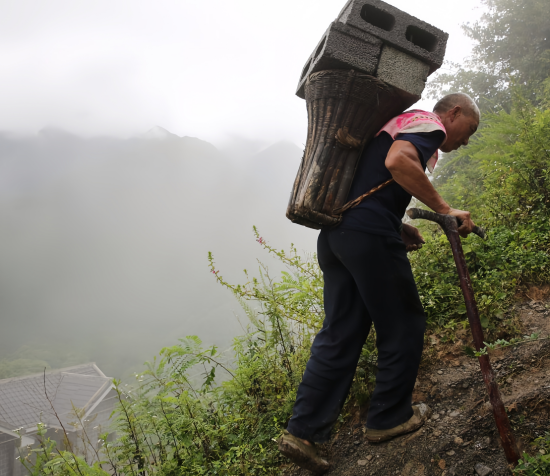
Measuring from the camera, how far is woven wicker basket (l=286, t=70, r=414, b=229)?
6.82 feet

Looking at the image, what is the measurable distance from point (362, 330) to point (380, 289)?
36 cm

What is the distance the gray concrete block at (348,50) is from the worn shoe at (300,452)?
225 cm

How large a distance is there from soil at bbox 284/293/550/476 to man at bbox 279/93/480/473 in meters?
0.12

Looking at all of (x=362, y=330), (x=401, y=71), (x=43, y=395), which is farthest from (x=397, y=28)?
(x=43, y=395)

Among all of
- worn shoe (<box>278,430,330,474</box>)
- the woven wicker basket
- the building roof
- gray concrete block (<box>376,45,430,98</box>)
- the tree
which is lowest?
the building roof

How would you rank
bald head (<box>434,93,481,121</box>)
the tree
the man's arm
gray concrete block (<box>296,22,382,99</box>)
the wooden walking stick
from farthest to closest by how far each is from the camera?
1. the tree
2. bald head (<box>434,93,481,121</box>)
3. gray concrete block (<box>296,22,382,99</box>)
4. the man's arm
5. the wooden walking stick

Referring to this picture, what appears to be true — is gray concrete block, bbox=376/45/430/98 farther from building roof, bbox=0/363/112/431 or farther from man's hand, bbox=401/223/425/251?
building roof, bbox=0/363/112/431

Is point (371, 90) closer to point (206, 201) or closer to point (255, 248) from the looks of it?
point (255, 248)

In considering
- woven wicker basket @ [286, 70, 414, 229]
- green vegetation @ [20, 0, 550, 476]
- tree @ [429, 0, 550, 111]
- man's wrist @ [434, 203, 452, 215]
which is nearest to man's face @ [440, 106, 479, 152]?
woven wicker basket @ [286, 70, 414, 229]

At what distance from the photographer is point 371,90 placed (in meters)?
2.12

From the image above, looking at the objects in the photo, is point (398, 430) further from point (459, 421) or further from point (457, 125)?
point (457, 125)

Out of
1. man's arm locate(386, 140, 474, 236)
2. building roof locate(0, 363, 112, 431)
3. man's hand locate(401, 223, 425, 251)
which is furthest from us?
building roof locate(0, 363, 112, 431)

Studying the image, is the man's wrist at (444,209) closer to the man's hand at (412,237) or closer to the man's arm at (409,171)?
the man's arm at (409,171)

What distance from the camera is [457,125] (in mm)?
2266
